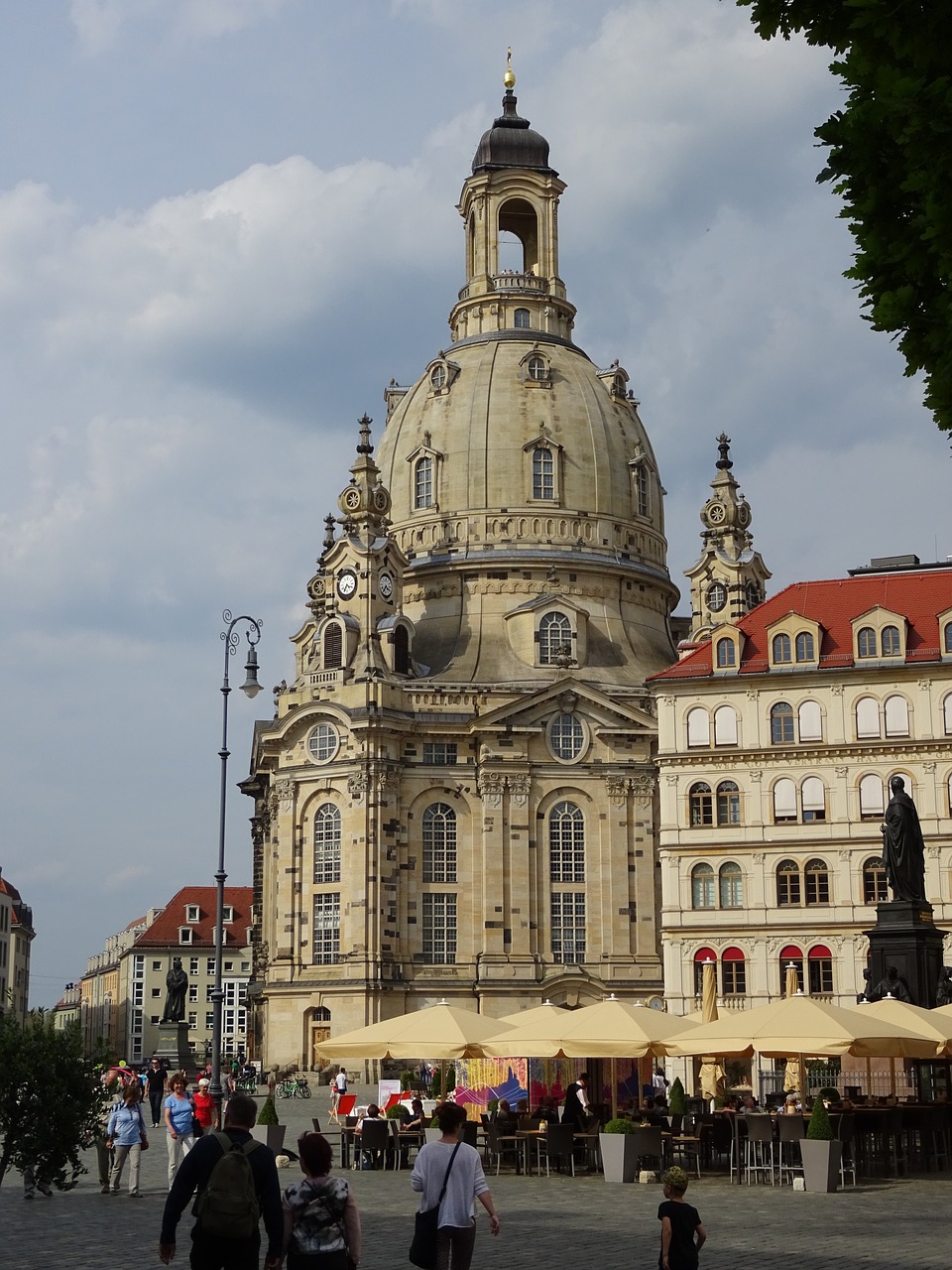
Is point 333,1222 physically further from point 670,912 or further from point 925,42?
point 670,912

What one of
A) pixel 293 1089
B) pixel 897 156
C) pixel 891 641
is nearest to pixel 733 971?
pixel 891 641

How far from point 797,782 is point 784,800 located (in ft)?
2.63

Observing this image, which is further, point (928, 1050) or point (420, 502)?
point (420, 502)

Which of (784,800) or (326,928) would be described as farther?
(326,928)

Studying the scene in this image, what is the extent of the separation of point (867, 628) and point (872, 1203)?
4068cm

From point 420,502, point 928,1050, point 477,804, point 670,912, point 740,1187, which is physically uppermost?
point 420,502

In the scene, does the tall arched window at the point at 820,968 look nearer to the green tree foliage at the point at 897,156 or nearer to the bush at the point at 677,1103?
the bush at the point at 677,1103

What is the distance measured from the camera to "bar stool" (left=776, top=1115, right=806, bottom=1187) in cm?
3244

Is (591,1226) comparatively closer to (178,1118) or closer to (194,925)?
(178,1118)

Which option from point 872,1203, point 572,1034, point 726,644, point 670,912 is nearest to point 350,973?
point 670,912

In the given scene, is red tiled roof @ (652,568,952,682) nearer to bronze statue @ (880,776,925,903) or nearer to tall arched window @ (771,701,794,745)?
tall arched window @ (771,701,794,745)

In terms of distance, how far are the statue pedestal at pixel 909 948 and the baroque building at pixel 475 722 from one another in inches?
1626

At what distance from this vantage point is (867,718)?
67062 mm

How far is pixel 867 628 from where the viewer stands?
67.1 m
